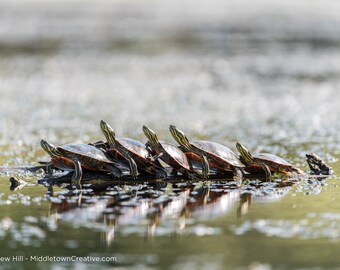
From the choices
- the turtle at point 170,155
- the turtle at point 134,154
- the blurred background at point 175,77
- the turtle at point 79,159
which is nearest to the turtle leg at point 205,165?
the turtle at point 170,155

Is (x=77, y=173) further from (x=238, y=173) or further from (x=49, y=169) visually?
(x=238, y=173)

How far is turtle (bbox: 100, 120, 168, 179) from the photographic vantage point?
10281mm

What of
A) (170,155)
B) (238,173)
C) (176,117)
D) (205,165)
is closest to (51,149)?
(170,155)

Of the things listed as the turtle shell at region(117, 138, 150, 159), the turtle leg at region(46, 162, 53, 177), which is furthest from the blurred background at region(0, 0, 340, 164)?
the turtle shell at region(117, 138, 150, 159)

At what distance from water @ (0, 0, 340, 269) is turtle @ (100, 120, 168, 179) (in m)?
0.44

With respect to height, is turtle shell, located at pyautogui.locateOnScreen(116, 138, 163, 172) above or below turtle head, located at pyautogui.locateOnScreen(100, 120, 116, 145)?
below

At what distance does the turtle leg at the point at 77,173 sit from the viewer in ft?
33.3

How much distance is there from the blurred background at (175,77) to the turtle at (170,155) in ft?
9.48

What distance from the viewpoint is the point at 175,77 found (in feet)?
80.7

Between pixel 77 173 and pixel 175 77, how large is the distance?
14634mm

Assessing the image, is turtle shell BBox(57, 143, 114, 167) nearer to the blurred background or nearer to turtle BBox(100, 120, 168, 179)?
turtle BBox(100, 120, 168, 179)

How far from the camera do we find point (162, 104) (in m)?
19.8

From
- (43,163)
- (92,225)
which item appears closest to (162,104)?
(43,163)

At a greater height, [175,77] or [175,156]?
[175,77]
